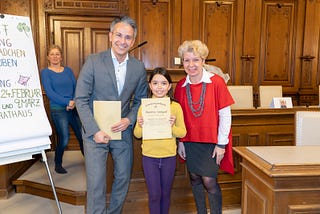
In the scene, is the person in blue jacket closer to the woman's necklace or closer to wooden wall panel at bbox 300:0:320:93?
the woman's necklace

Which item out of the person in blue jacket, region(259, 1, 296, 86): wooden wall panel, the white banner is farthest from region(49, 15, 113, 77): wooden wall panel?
region(259, 1, 296, 86): wooden wall panel

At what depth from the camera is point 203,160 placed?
196 centimetres

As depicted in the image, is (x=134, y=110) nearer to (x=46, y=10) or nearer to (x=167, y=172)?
(x=167, y=172)

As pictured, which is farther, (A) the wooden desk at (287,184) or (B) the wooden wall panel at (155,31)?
(B) the wooden wall panel at (155,31)

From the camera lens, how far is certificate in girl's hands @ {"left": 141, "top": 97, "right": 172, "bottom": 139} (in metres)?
1.85

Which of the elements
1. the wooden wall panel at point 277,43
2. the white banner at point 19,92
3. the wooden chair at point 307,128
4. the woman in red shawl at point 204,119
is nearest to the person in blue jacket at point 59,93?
the white banner at point 19,92

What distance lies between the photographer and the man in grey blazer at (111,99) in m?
1.87

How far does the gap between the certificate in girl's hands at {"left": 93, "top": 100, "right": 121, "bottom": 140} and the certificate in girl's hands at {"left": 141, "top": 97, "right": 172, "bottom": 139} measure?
0.63ft

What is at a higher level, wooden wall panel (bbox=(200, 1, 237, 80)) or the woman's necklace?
wooden wall panel (bbox=(200, 1, 237, 80))

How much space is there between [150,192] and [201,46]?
102cm

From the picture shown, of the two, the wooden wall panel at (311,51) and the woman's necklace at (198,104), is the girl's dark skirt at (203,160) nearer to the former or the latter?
the woman's necklace at (198,104)

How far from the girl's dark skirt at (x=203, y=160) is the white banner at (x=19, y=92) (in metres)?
1.01

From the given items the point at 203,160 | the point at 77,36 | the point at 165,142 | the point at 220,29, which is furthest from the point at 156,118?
the point at 220,29

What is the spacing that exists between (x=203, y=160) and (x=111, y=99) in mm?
742
